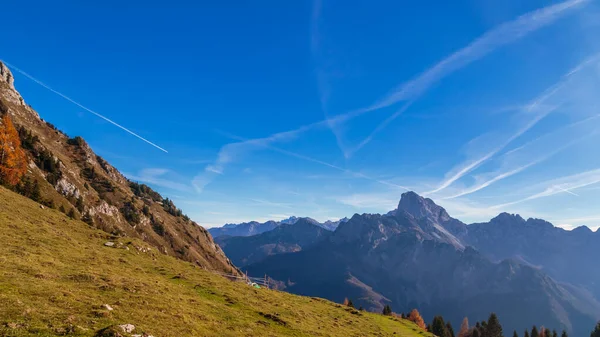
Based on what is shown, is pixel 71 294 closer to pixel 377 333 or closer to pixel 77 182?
pixel 377 333

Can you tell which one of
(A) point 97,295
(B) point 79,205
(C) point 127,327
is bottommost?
(C) point 127,327

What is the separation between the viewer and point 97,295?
29.2m

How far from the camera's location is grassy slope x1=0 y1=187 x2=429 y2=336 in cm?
2211

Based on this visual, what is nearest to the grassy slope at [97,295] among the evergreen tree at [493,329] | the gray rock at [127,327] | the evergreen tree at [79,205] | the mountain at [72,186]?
the gray rock at [127,327]

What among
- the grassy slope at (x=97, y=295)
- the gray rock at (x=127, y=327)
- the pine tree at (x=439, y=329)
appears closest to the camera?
the gray rock at (x=127, y=327)

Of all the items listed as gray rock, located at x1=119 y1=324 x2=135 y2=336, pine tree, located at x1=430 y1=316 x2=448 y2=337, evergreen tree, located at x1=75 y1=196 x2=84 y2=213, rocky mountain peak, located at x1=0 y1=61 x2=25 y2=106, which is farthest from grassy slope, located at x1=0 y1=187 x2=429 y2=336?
rocky mountain peak, located at x1=0 y1=61 x2=25 y2=106

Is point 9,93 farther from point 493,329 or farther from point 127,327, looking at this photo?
point 493,329

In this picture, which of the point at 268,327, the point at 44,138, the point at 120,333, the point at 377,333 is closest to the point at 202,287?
the point at 268,327

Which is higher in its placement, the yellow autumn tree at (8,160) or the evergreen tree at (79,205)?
the yellow autumn tree at (8,160)

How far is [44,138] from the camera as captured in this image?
6919 inches

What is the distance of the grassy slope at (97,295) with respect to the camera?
2211cm

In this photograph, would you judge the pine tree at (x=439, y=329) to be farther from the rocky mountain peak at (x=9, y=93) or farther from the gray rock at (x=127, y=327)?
the rocky mountain peak at (x=9, y=93)

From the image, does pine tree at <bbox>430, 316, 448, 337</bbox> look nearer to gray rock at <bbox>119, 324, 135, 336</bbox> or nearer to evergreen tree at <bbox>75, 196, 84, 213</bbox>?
gray rock at <bbox>119, 324, 135, 336</bbox>

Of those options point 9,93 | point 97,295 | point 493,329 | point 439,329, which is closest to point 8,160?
point 97,295
